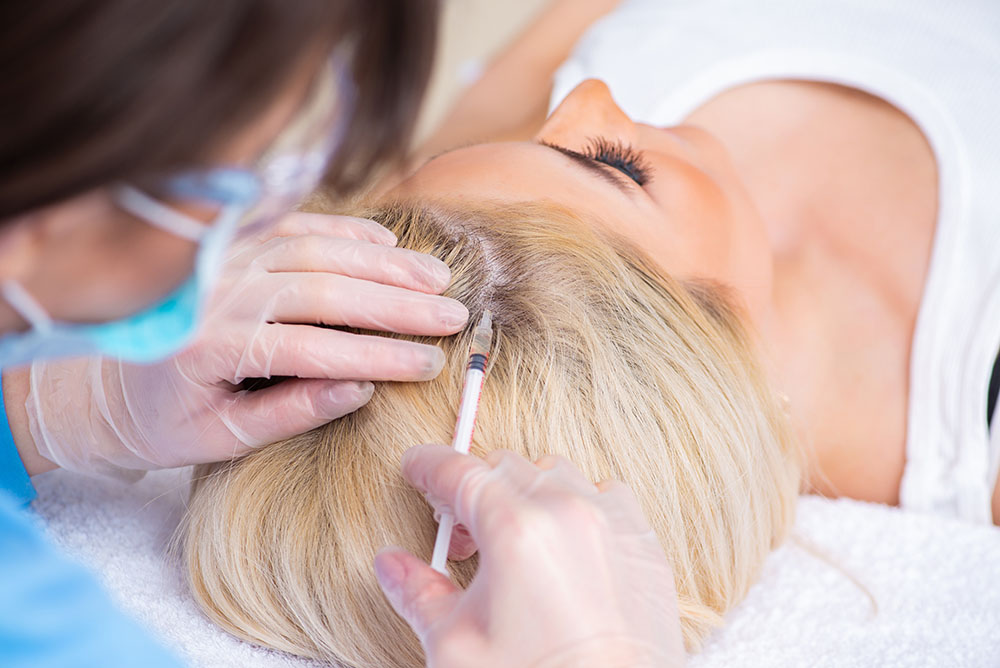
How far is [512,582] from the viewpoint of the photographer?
58 cm

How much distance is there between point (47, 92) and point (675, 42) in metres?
1.19

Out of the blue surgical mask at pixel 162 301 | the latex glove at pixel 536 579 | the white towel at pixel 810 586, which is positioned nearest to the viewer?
the blue surgical mask at pixel 162 301

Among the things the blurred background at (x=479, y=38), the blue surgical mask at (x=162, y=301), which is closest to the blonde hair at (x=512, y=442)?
the blue surgical mask at (x=162, y=301)

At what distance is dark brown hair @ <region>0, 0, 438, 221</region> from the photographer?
1.14 ft

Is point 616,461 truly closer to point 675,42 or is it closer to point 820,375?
point 820,375

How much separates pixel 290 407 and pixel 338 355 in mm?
71

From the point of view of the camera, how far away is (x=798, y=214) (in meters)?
1.28

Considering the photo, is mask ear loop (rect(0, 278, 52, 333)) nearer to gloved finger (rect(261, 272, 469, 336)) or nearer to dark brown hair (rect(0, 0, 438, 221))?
dark brown hair (rect(0, 0, 438, 221))

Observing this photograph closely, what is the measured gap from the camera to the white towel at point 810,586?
815mm

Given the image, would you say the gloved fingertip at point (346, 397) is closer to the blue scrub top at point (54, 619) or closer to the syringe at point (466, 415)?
the syringe at point (466, 415)

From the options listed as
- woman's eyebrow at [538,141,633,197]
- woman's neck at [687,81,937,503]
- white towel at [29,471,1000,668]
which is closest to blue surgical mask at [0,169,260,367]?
white towel at [29,471,1000,668]

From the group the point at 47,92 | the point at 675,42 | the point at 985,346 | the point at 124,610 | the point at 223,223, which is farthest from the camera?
the point at 675,42

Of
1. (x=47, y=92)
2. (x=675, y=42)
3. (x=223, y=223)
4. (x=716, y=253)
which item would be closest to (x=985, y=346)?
(x=716, y=253)

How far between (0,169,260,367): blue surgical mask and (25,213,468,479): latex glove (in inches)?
7.7
